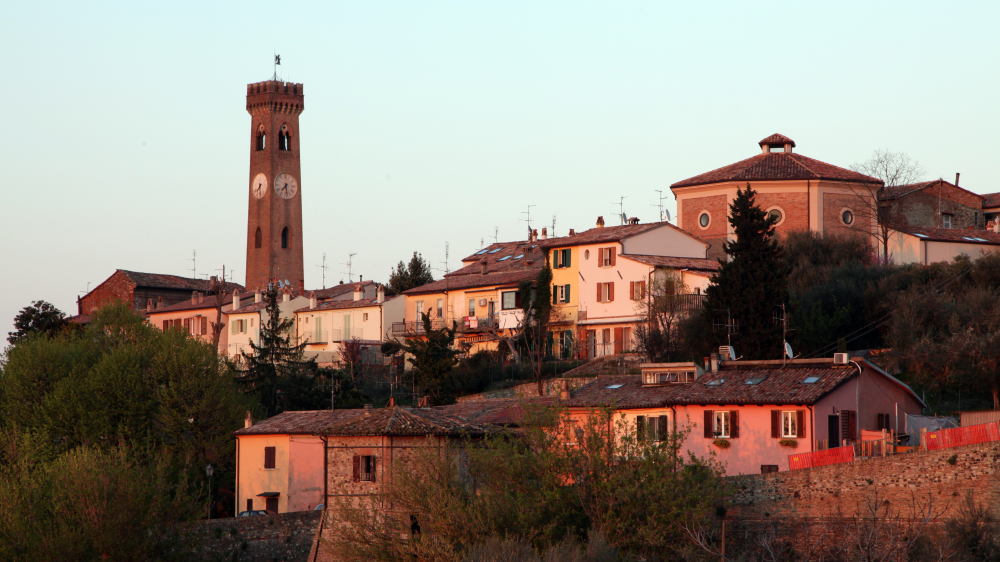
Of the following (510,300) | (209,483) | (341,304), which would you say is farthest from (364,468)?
(341,304)

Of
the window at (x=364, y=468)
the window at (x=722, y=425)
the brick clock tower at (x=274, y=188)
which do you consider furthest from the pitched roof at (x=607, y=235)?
the brick clock tower at (x=274, y=188)

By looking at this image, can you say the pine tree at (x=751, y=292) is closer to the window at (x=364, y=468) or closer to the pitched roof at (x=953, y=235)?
the pitched roof at (x=953, y=235)

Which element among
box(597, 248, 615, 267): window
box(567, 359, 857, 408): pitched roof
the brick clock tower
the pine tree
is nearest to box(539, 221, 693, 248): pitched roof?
box(597, 248, 615, 267): window

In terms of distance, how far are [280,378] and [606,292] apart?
48.8ft

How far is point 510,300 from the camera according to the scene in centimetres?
5753

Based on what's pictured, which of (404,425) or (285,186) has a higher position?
(285,186)

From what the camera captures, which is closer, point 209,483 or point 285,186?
point 209,483

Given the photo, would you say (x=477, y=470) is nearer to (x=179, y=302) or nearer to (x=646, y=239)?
(x=646, y=239)

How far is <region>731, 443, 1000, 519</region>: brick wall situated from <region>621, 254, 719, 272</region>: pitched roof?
2164 centimetres

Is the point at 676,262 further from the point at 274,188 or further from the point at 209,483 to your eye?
the point at 274,188

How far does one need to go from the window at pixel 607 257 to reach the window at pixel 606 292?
0.89 meters

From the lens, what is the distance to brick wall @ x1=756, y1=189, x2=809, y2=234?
182 ft

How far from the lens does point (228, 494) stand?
147 feet

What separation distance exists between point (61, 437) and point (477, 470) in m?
23.4
